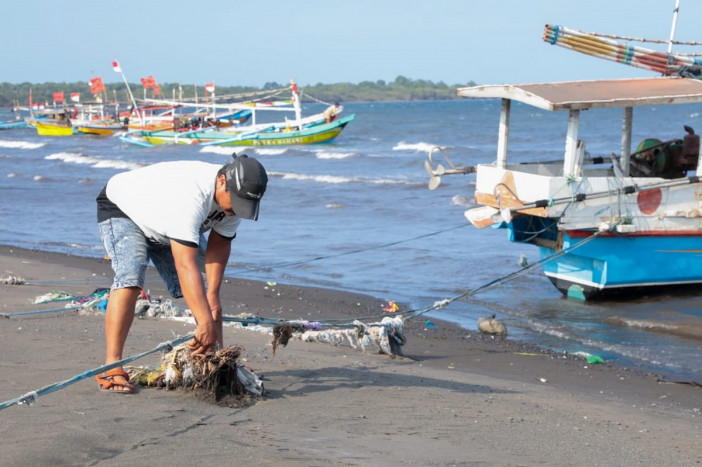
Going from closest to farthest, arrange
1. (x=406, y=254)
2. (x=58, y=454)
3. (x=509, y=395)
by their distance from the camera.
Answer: (x=58, y=454), (x=509, y=395), (x=406, y=254)

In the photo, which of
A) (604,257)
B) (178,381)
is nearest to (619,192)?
(604,257)

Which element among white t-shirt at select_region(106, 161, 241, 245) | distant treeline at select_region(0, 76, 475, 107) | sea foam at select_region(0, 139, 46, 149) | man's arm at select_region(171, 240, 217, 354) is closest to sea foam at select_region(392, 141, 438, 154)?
sea foam at select_region(0, 139, 46, 149)

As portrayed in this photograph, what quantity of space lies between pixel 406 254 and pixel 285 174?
17.0m

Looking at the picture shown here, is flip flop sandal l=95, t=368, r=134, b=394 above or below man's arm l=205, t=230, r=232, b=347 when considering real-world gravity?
below

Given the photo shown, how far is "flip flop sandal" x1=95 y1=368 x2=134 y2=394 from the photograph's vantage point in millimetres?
4594

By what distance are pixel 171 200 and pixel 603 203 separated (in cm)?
700

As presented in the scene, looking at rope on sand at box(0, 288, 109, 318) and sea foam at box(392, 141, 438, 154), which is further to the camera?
sea foam at box(392, 141, 438, 154)

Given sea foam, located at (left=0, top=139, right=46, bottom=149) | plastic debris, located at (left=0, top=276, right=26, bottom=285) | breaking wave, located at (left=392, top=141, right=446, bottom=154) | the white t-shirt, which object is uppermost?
the white t-shirt

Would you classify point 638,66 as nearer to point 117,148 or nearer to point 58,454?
point 58,454

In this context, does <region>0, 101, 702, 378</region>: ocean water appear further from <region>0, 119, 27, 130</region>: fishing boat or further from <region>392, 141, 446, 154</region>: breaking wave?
<region>0, 119, 27, 130</region>: fishing boat

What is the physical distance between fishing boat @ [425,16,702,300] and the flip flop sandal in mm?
6049

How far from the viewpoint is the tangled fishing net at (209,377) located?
4.54 m

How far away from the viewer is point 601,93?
10.2m

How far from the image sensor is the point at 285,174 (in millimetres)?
30188
